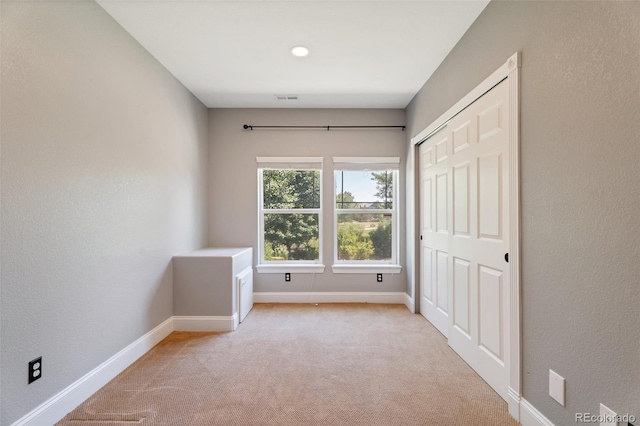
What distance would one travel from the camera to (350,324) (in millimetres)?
3158

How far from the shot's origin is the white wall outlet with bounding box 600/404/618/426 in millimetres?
1148

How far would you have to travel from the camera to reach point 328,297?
3.94 meters

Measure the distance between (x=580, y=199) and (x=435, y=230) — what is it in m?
1.80

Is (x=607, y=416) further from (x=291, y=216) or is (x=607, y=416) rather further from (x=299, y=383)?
(x=291, y=216)

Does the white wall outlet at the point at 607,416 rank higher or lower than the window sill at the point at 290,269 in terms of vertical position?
lower

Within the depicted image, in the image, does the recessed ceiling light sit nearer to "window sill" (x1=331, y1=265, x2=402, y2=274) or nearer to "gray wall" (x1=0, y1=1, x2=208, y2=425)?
"gray wall" (x1=0, y1=1, x2=208, y2=425)

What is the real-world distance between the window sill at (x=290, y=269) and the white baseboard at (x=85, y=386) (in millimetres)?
1498

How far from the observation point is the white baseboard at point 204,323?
301cm

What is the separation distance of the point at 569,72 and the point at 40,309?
2921mm

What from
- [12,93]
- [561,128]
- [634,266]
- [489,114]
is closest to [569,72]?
[561,128]

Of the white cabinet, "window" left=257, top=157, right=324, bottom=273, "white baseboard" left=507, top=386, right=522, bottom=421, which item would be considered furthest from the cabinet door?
"white baseboard" left=507, top=386, right=522, bottom=421

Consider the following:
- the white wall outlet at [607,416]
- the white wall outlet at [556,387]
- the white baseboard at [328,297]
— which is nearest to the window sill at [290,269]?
the white baseboard at [328,297]

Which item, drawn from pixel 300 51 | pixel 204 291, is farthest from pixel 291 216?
pixel 300 51

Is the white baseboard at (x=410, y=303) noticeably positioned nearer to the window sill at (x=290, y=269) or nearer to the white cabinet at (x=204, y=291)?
the window sill at (x=290, y=269)
